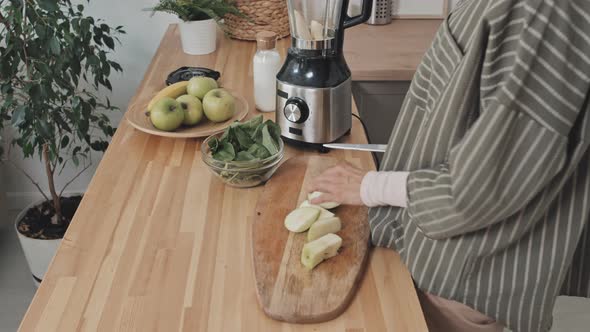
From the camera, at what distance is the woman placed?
778 millimetres

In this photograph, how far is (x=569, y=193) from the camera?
898 mm

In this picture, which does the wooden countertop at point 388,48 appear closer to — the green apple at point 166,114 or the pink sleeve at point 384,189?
the green apple at point 166,114

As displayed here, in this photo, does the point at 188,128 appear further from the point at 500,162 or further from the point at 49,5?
the point at 500,162

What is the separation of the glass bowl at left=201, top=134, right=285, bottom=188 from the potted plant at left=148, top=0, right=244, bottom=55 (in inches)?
31.8

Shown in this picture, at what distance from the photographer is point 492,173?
815 mm

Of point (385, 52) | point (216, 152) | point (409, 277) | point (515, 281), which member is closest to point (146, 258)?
point (216, 152)

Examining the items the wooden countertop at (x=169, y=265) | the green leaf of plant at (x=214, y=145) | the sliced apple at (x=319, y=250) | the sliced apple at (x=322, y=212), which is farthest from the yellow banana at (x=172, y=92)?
the sliced apple at (x=319, y=250)

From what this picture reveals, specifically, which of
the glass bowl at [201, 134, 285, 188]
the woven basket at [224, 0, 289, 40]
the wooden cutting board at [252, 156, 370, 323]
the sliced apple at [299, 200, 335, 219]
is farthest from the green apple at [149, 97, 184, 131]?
the woven basket at [224, 0, 289, 40]

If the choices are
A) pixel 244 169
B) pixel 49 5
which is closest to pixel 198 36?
pixel 49 5

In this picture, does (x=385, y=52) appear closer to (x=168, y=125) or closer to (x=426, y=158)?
(x=168, y=125)

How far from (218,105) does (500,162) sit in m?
0.81

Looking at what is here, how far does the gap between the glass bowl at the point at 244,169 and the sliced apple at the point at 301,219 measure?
160 millimetres

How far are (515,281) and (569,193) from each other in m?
0.16

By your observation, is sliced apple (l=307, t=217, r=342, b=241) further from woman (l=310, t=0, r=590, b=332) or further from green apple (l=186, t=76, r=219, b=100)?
green apple (l=186, t=76, r=219, b=100)
